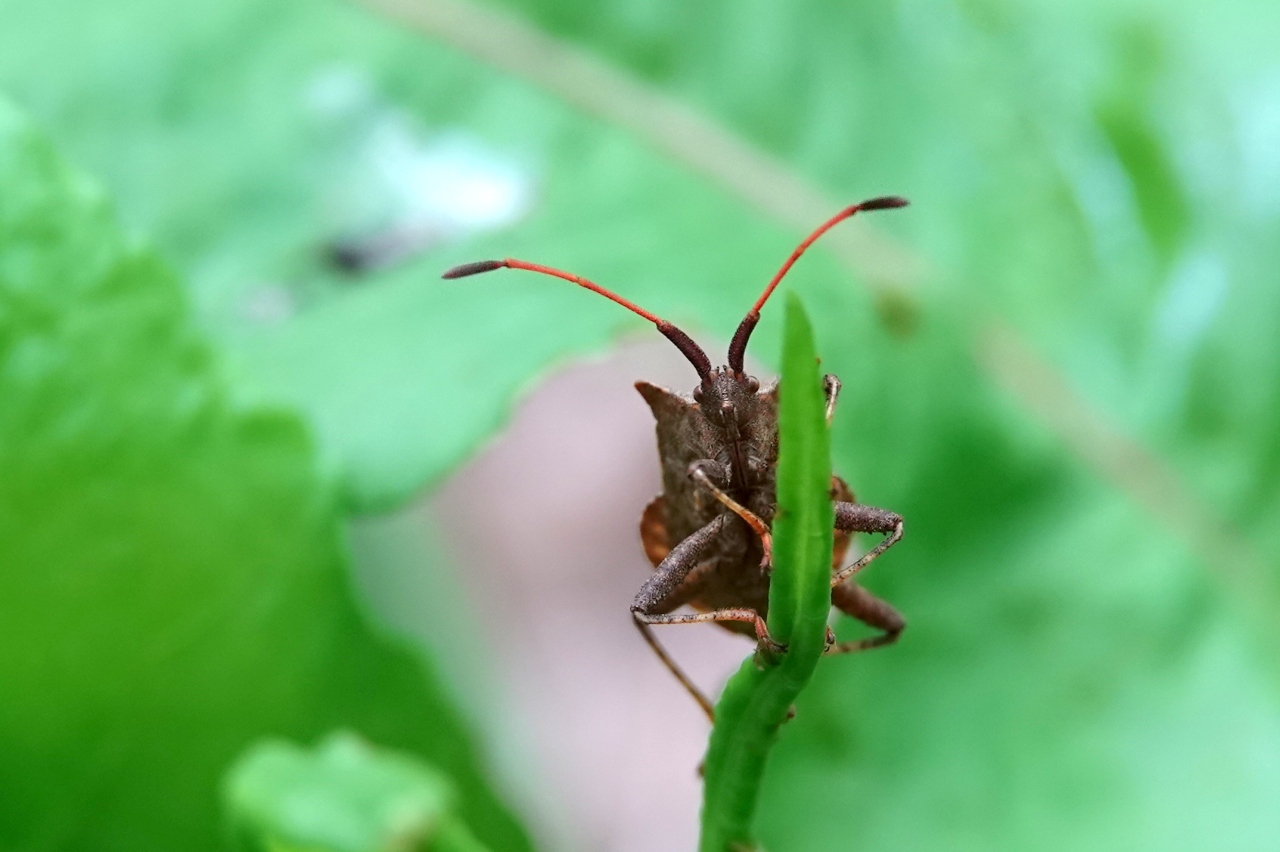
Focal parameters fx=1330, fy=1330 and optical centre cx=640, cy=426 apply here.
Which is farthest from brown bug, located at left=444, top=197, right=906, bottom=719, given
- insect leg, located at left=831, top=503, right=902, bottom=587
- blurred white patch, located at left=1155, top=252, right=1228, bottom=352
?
blurred white patch, located at left=1155, top=252, right=1228, bottom=352

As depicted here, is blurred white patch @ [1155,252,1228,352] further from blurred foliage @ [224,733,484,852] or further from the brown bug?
blurred foliage @ [224,733,484,852]

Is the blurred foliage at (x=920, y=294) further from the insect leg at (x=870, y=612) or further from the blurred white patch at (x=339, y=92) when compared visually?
the insect leg at (x=870, y=612)

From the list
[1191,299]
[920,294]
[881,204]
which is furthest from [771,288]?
[1191,299]

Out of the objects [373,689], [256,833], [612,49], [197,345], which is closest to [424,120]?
[612,49]

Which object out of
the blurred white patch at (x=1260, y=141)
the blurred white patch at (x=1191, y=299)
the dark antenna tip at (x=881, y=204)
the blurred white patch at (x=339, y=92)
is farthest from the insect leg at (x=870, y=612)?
the blurred white patch at (x=339, y=92)

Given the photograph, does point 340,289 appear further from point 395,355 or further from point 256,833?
point 256,833

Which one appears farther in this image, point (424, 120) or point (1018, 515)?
point (424, 120)
